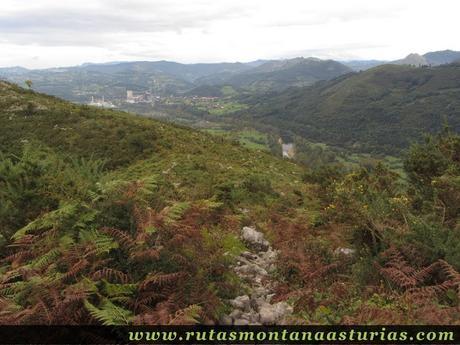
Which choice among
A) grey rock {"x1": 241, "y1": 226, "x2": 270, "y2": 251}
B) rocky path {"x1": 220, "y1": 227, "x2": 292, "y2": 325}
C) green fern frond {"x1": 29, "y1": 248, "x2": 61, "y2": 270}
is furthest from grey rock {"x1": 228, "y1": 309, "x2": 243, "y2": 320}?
grey rock {"x1": 241, "y1": 226, "x2": 270, "y2": 251}

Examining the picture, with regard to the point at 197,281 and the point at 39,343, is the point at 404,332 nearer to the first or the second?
the point at 197,281

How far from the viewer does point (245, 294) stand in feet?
22.0

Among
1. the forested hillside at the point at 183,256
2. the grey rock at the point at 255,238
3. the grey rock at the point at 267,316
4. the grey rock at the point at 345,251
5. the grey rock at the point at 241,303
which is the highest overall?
the forested hillside at the point at 183,256

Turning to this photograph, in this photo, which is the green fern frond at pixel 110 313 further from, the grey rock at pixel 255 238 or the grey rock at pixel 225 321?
the grey rock at pixel 255 238

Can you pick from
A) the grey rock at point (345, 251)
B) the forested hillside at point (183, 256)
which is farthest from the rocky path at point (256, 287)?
the grey rock at point (345, 251)

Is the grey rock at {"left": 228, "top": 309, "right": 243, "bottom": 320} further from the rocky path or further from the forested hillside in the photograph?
the forested hillside

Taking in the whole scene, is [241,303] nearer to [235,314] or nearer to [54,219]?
[235,314]

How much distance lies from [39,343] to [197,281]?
→ 2337mm

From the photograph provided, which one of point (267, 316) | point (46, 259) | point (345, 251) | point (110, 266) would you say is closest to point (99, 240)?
point (110, 266)

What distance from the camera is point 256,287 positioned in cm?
740

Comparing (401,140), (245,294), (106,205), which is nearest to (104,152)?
(106,205)

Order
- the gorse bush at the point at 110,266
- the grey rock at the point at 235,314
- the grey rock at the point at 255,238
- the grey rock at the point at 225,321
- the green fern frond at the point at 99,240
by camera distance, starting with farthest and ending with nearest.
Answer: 1. the grey rock at the point at 255,238
2. the green fern frond at the point at 99,240
3. the grey rock at the point at 235,314
4. the grey rock at the point at 225,321
5. the gorse bush at the point at 110,266

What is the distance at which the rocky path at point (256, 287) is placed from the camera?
594cm

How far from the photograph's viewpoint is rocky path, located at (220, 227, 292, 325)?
5.94 m
